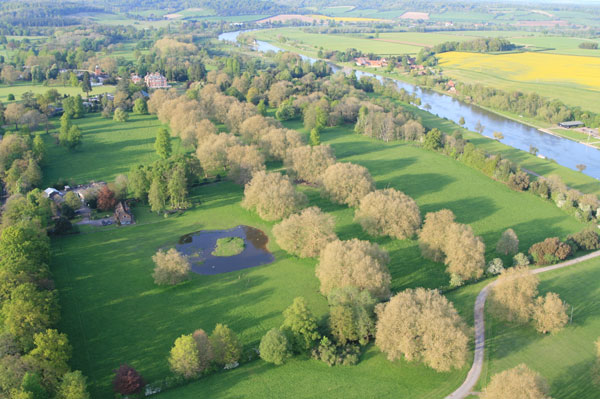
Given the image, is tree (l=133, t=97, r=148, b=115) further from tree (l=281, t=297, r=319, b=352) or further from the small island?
tree (l=281, t=297, r=319, b=352)

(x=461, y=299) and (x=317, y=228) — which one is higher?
(x=317, y=228)

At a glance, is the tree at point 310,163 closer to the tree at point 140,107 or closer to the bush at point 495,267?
the bush at point 495,267

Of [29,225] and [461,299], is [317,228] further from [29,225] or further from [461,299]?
[29,225]

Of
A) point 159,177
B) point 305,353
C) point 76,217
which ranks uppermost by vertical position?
point 159,177

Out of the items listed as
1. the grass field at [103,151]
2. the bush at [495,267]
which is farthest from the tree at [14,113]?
the bush at [495,267]

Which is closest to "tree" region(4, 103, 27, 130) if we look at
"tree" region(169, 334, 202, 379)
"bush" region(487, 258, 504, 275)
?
"tree" region(169, 334, 202, 379)

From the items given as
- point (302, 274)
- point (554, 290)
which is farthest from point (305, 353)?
point (554, 290)
